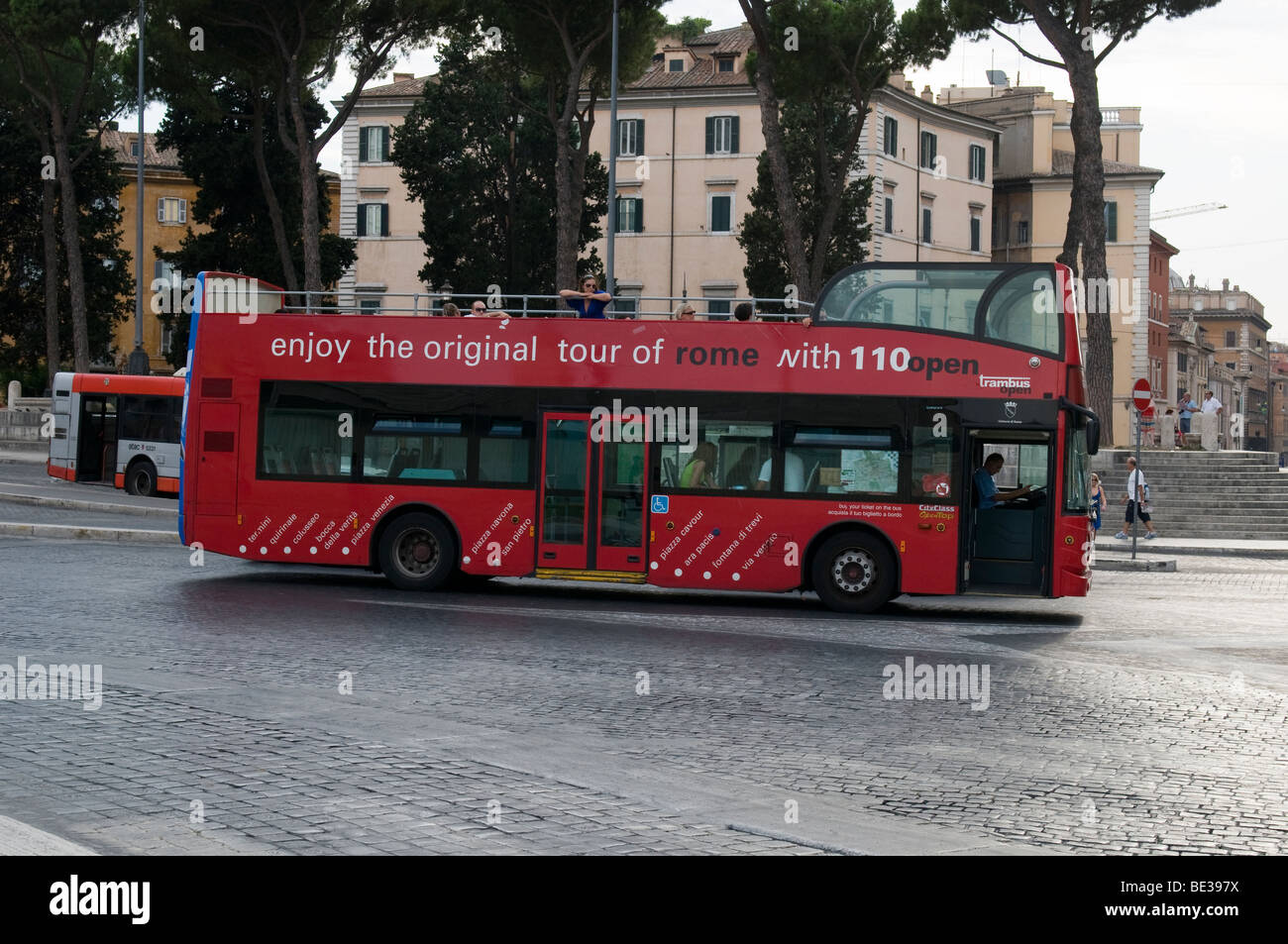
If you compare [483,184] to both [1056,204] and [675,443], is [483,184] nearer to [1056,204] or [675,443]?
[1056,204]

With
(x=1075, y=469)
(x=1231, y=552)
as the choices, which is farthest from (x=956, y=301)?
(x=1231, y=552)

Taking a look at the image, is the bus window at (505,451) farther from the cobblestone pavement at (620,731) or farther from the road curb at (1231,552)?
the road curb at (1231,552)

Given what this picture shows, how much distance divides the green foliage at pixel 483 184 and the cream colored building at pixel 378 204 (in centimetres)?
1280

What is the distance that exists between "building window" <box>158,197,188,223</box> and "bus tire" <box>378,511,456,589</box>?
70.4 m

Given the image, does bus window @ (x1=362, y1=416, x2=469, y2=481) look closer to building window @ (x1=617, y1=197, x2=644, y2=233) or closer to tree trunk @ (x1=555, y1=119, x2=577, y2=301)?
tree trunk @ (x1=555, y1=119, x2=577, y2=301)

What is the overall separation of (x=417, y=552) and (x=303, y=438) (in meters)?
1.86

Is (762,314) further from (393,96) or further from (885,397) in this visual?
(393,96)

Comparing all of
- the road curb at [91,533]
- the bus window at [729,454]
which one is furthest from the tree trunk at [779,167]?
the bus window at [729,454]

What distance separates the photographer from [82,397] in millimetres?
35000

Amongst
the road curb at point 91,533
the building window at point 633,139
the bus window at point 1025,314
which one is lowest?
the road curb at point 91,533

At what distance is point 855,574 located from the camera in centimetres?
1633

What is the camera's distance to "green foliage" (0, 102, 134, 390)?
57.9m

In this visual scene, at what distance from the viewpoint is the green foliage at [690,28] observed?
2942 inches

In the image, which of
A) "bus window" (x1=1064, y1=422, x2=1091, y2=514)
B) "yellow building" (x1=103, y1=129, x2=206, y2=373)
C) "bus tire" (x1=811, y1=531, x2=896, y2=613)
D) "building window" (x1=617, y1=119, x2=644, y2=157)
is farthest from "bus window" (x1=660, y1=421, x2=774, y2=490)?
"yellow building" (x1=103, y1=129, x2=206, y2=373)
